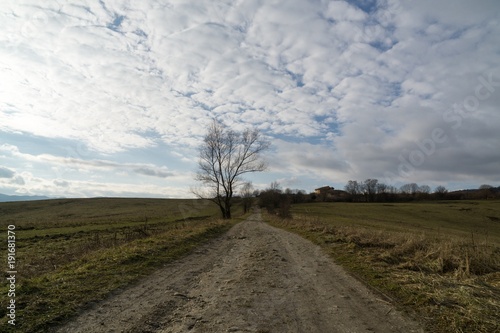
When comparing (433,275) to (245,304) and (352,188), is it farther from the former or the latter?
(352,188)

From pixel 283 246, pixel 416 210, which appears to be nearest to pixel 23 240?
pixel 283 246

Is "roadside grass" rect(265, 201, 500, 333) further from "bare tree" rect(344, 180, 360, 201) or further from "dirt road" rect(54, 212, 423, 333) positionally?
"bare tree" rect(344, 180, 360, 201)

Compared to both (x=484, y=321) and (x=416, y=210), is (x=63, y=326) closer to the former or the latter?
(x=484, y=321)

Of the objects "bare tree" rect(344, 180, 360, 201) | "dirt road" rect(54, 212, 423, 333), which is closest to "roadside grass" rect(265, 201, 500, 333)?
"dirt road" rect(54, 212, 423, 333)

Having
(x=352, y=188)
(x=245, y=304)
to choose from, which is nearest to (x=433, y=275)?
(x=245, y=304)

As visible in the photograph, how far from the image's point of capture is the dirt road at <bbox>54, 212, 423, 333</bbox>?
5.24 metres

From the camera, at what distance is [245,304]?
20.8 feet

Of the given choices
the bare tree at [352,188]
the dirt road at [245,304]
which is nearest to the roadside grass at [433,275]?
the dirt road at [245,304]

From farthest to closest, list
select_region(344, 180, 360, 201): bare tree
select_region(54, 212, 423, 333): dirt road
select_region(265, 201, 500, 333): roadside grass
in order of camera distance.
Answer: select_region(344, 180, 360, 201): bare tree, select_region(265, 201, 500, 333): roadside grass, select_region(54, 212, 423, 333): dirt road

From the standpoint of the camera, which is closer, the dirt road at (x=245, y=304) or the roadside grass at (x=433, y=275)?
the dirt road at (x=245, y=304)

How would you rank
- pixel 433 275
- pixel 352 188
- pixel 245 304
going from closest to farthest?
pixel 245 304
pixel 433 275
pixel 352 188

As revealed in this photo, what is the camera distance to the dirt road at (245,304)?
17.2ft

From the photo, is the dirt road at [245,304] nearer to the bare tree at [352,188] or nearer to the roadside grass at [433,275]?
the roadside grass at [433,275]

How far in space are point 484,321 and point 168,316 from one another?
17.8 feet
